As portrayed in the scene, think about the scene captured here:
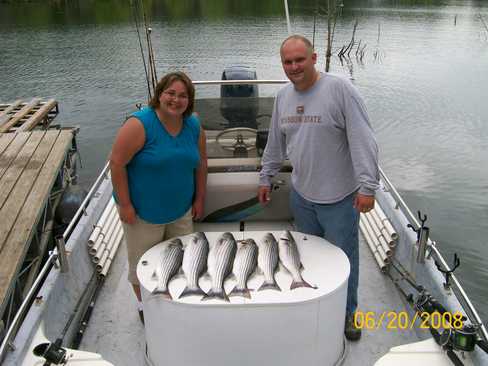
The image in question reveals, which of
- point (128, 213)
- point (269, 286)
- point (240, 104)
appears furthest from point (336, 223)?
point (240, 104)

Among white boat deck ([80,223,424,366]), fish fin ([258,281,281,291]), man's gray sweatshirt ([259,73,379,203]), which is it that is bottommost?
white boat deck ([80,223,424,366])

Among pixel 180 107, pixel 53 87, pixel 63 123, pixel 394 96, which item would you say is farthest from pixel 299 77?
pixel 53 87

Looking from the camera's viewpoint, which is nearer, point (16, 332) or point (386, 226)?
point (16, 332)

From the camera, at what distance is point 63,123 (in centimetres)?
1348

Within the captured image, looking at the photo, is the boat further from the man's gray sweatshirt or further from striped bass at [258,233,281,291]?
the man's gray sweatshirt

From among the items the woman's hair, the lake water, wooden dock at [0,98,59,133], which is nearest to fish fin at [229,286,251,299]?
the woman's hair

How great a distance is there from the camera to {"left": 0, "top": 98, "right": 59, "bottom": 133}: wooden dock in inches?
356

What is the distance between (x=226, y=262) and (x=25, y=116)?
8674 mm

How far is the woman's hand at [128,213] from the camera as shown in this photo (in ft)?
9.00

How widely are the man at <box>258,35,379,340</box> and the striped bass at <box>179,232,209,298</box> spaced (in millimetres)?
675

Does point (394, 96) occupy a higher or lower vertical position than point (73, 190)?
lower

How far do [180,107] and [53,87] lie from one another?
15.3m

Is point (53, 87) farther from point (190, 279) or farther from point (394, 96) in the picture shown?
point (190, 279)

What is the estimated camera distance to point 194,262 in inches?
106
